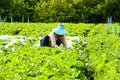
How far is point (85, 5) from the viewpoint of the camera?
5638 cm

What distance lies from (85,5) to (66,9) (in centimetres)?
268

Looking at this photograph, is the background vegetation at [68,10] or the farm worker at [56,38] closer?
the farm worker at [56,38]

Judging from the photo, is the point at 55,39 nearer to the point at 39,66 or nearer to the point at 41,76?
A: the point at 39,66

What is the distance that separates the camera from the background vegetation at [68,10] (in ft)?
179

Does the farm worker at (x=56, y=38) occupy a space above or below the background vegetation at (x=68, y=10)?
above

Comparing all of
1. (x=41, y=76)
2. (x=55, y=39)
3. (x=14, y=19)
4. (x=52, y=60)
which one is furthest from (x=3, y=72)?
(x=14, y=19)

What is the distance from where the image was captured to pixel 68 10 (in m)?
55.5

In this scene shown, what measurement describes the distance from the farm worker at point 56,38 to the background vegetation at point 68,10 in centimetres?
4072

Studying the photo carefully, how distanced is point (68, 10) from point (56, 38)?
42.3 meters

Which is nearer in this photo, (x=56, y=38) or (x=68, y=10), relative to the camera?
(x=56, y=38)

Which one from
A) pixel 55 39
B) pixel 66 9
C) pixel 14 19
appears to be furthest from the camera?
pixel 14 19

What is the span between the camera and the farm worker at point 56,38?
12781 millimetres

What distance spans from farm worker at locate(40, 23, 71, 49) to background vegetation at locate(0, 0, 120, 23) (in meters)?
40.7

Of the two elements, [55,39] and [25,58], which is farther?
[55,39]
